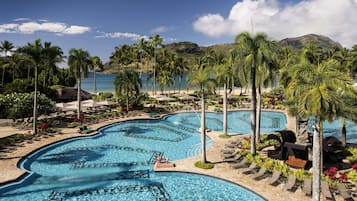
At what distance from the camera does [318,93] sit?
905 centimetres

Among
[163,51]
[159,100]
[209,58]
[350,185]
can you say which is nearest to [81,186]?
[350,185]

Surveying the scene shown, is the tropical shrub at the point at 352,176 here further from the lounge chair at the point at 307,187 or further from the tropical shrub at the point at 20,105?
the tropical shrub at the point at 20,105

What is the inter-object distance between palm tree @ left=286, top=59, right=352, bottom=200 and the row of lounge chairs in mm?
2635

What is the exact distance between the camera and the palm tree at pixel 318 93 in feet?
29.8

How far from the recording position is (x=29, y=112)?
29.4 meters

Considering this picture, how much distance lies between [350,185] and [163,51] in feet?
168

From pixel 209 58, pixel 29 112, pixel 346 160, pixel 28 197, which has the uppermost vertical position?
pixel 209 58

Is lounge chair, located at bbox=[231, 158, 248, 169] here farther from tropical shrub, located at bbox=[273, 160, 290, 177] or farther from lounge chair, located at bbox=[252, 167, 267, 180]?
tropical shrub, located at bbox=[273, 160, 290, 177]

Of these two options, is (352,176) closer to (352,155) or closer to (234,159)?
(352,155)

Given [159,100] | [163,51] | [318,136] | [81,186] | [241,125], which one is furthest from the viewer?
[163,51]

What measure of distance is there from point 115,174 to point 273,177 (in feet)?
32.0

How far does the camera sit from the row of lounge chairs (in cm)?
1250

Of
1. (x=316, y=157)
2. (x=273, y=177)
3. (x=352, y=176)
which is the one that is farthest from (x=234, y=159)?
(x=316, y=157)

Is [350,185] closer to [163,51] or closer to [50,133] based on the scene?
[50,133]
